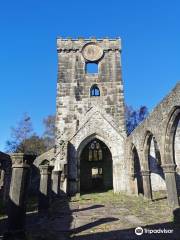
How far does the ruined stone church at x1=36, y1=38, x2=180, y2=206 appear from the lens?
14.9 meters

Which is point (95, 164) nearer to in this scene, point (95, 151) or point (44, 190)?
point (95, 151)

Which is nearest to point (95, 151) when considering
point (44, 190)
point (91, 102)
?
point (91, 102)

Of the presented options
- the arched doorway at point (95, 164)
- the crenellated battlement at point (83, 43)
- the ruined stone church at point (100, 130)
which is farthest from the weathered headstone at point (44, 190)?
the crenellated battlement at point (83, 43)

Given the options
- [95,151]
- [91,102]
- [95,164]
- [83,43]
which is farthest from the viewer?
[95,151]

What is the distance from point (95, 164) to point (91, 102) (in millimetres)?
6074

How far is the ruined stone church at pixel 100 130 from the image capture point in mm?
14945

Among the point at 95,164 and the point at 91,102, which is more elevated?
the point at 91,102

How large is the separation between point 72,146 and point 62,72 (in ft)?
25.8

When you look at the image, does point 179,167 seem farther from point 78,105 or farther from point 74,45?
point 74,45

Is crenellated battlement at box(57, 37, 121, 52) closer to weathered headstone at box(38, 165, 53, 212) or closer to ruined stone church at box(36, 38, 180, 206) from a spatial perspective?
ruined stone church at box(36, 38, 180, 206)

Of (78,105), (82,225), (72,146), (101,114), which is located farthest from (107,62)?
(82,225)

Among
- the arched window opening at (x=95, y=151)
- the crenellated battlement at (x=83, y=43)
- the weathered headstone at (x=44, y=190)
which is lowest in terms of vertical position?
the weathered headstone at (x=44, y=190)

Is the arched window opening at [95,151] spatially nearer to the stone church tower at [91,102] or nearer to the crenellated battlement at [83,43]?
the stone church tower at [91,102]

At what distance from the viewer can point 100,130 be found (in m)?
18.4
